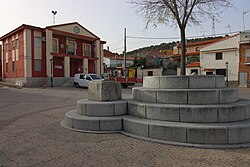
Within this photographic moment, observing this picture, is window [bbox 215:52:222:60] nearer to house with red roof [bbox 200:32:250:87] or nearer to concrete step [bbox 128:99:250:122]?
house with red roof [bbox 200:32:250:87]

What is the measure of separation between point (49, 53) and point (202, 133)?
25883 millimetres

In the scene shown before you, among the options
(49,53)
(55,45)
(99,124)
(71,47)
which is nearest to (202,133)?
(99,124)

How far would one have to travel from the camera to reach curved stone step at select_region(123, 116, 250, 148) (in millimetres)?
4629

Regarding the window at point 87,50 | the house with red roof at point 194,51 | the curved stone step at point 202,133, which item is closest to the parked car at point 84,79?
the window at point 87,50

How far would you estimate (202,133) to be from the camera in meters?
4.68

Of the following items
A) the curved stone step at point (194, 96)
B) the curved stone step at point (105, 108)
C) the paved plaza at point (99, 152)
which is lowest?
the paved plaza at point (99, 152)

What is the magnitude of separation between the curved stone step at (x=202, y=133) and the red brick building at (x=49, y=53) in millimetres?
24500

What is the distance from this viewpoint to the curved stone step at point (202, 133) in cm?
463

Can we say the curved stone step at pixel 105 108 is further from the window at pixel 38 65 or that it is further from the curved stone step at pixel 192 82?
the window at pixel 38 65

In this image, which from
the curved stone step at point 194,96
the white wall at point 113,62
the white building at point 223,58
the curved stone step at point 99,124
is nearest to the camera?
the curved stone step at point 194,96

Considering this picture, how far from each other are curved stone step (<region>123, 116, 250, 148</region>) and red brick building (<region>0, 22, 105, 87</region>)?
24500mm

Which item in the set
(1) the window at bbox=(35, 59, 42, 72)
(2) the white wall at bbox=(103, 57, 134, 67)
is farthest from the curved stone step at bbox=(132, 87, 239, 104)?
(2) the white wall at bbox=(103, 57, 134, 67)

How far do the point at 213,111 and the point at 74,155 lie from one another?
3508 mm

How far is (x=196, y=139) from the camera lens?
4.72 meters
